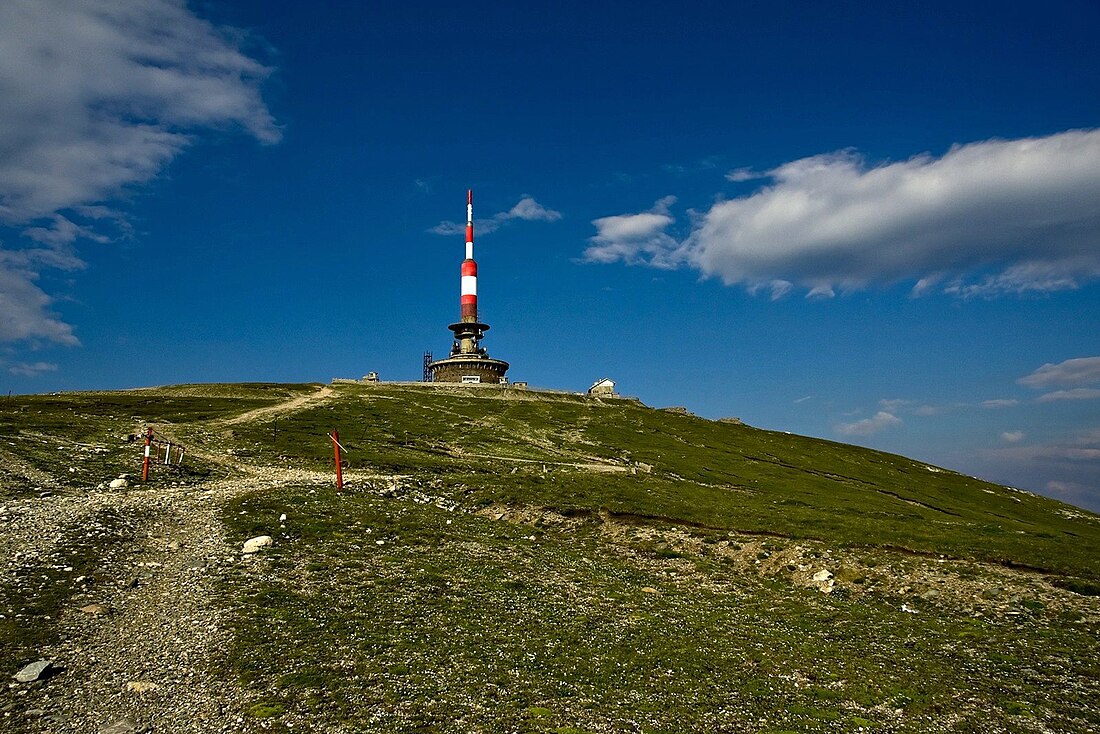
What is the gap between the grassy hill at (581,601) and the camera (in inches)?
629

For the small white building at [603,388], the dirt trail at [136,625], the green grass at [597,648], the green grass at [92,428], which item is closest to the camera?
the dirt trail at [136,625]

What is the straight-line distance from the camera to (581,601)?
24234mm

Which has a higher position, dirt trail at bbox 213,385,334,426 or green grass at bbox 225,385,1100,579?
dirt trail at bbox 213,385,334,426

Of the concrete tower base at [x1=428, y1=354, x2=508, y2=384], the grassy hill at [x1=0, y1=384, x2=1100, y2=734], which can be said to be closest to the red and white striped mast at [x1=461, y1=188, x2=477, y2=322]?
the concrete tower base at [x1=428, y1=354, x2=508, y2=384]

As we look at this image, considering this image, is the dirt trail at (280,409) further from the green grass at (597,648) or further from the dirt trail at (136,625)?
the green grass at (597,648)

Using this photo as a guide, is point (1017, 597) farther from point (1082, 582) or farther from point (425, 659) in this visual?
point (425, 659)

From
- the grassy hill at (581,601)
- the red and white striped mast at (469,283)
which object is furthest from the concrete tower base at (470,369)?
the grassy hill at (581,601)

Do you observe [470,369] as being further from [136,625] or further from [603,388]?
[136,625]

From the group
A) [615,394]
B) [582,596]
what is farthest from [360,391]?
[582,596]

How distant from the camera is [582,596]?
81.8 ft

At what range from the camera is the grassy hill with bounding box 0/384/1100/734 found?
629 inches

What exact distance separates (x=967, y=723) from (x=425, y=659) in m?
14.8

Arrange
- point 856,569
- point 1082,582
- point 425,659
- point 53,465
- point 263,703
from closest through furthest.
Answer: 1. point 263,703
2. point 425,659
3. point 1082,582
4. point 856,569
5. point 53,465

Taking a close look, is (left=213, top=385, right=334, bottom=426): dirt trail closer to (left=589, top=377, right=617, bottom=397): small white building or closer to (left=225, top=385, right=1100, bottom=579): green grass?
(left=225, top=385, right=1100, bottom=579): green grass
